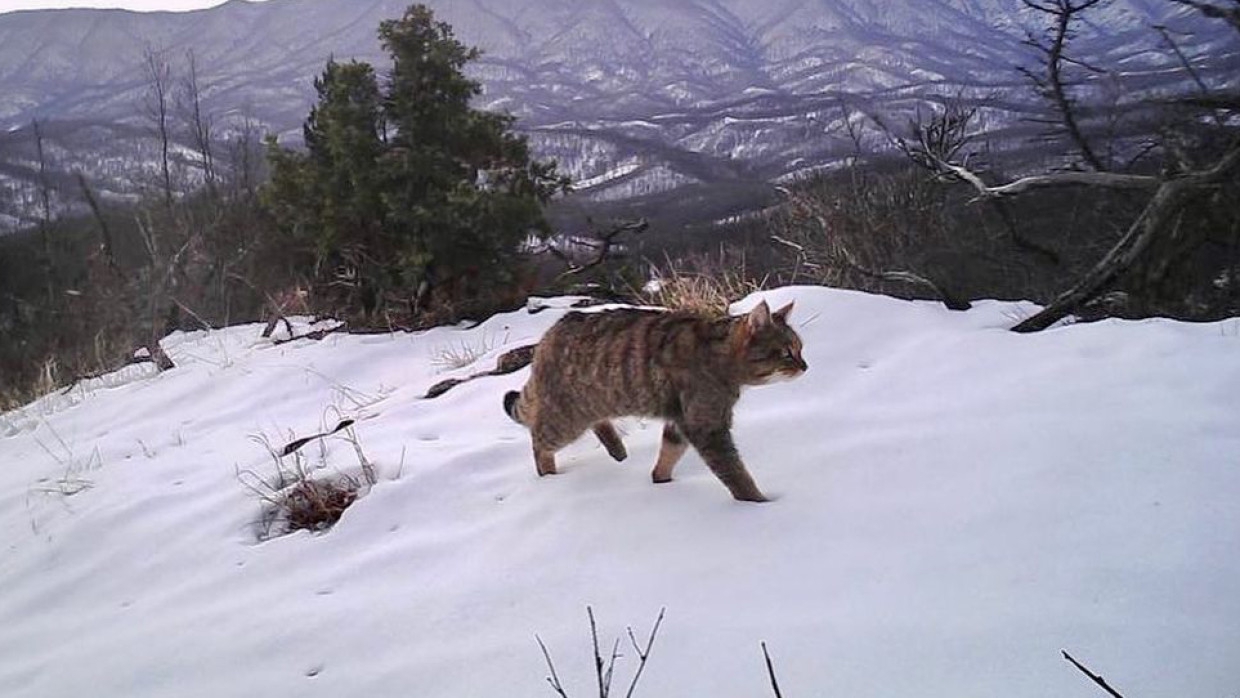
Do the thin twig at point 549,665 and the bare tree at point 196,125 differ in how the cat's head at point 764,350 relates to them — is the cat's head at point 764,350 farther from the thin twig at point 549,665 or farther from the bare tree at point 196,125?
the bare tree at point 196,125

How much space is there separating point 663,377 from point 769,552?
1.00 m

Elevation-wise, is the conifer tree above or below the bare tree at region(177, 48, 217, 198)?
below

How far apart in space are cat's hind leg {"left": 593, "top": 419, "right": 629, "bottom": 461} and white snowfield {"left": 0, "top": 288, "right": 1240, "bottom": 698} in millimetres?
96

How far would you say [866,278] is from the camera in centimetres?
851

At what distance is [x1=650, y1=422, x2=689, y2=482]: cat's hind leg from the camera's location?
3.45m

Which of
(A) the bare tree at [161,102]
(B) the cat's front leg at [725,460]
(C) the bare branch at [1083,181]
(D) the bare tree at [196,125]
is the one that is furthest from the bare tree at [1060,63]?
(A) the bare tree at [161,102]

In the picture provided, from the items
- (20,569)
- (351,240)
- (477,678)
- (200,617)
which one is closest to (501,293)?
(351,240)

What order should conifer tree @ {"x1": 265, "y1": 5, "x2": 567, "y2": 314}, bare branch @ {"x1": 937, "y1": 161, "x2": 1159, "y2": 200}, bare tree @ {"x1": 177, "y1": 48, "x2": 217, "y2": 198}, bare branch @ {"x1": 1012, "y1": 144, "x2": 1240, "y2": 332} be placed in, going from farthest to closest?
bare tree @ {"x1": 177, "y1": 48, "x2": 217, "y2": 198} → conifer tree @ {"x1": 265, "y1": 5, "x2": 567, "y2": 314} → bare branch @ {"x1": 937, "y1": 161, "x2": 1159, "y2": 200} → bare branch @ {"x1": 1012, "y1": 144, "x2": 1240, "y2": 332}

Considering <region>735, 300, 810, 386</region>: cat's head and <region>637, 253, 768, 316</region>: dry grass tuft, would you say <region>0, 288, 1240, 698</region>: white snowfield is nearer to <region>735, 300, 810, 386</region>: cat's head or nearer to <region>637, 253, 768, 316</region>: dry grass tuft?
<region>735, 300, 810, 386</region>: cat's head

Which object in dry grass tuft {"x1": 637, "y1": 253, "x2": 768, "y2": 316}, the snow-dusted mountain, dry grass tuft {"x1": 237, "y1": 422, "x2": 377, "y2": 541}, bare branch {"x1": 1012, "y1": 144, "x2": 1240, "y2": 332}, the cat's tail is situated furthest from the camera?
the snow-dusted mountain

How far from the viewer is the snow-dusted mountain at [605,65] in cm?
8388

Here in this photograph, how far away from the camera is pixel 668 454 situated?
11.4 ft

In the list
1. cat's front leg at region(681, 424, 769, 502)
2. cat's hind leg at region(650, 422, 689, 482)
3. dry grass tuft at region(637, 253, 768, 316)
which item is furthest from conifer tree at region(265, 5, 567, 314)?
cat's front leg at region(681, 424, 769, 502)

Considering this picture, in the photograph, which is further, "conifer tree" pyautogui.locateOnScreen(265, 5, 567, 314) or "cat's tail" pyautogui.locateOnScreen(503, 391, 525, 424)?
"conifer tree" pyautogui.locateOnScreen(265, 5, 567, 314)
